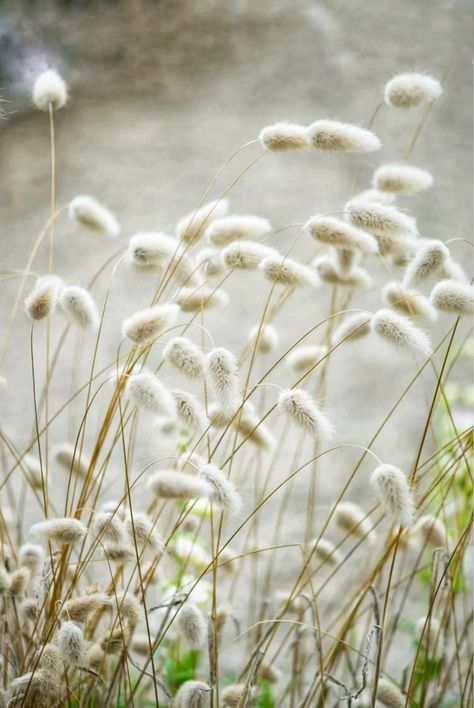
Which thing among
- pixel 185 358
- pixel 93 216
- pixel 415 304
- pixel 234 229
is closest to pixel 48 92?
pixel 93 216

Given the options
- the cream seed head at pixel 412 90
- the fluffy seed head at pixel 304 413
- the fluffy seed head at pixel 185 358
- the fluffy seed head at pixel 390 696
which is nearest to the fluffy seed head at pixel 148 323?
the fluffy seed head at pixel 185 358

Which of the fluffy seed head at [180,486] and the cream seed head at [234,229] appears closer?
the fluffy seed head at [180,486]

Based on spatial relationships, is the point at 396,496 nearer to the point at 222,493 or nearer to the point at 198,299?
the point at 222,493

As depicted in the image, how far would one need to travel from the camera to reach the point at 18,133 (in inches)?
55.6

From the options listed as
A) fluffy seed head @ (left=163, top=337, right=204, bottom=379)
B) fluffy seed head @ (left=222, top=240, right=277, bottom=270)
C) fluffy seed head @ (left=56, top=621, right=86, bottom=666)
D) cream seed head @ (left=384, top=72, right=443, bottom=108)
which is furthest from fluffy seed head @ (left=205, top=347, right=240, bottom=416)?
cream seed head @ (left=384, top=72, right=443, bottom=108)

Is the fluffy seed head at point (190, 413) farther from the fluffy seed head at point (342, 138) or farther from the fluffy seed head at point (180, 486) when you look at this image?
the fluffy seed head at point (342, 138)

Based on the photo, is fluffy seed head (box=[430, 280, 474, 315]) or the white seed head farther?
the white seed head

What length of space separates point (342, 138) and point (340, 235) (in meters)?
0.10

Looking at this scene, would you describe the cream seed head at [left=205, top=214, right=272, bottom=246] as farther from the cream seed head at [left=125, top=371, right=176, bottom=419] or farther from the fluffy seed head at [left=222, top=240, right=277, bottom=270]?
the cream seed head at [left=125, top=371, right=176, bottom=419]

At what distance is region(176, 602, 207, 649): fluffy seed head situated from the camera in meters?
0.71

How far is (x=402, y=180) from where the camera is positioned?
863 mm

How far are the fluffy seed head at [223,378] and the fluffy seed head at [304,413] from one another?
0.15 feet

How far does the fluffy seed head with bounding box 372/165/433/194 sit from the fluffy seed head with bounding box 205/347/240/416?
0.31 metres

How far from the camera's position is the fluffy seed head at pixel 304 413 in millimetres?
686
